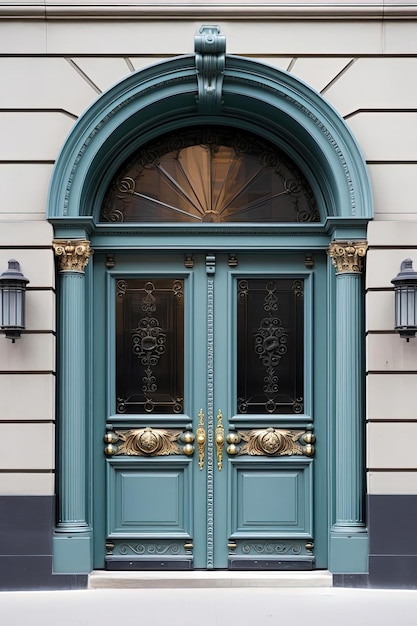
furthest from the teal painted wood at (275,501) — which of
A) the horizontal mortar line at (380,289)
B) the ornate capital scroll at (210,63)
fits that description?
the ornate capital scroll at (210,63)

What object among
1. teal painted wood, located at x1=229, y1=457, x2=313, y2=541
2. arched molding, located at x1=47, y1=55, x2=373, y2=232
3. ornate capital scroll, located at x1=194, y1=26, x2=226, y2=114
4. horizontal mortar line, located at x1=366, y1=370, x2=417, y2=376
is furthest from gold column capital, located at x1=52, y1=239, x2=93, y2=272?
horizontal mortar line, located at x1=366, y1=370, x2=417, y2=376

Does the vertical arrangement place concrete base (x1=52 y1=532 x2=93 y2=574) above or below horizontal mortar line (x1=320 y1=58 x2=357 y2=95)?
below

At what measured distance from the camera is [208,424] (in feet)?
30.0

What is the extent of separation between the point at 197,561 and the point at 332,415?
A: 2.01 metres

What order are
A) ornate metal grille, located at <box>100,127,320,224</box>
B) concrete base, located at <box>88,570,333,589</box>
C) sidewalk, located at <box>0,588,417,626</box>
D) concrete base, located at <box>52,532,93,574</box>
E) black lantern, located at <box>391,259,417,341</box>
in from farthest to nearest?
ornate metal grille, located at <box>100,127,320,224</box>
concrete base, located at <box>88,570,333,589</box>
concrete base, located at <box>52,532,93,574</box>
black lantern, located at <box>391,259,417,341</box>
sidewalk, located at <box>0,588,417,626</box>

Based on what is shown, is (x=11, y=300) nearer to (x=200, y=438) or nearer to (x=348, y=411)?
(x=200, y=438)

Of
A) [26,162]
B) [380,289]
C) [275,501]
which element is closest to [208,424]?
[275,501]

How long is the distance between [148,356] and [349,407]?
2079 millimetres

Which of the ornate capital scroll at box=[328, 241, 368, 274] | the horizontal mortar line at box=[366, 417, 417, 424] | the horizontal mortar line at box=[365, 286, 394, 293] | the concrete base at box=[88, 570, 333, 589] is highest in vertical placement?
the ornate capital scroll at box=[328, 241, 368, 274]

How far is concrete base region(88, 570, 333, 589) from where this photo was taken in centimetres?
878

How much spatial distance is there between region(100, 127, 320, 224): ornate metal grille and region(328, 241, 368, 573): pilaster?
71 cm

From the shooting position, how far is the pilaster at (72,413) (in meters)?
8.70

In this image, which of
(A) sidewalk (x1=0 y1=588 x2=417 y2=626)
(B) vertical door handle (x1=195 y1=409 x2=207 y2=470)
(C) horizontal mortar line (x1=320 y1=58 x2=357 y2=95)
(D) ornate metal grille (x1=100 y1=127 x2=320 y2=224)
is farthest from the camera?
(D) ornate metal grille (x1=100 y1=127 x2=320 y2=224)

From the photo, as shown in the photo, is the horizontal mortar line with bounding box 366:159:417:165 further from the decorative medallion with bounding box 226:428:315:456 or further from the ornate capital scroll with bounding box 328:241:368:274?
the decorative medallion with bounding box 226:428:315:456
